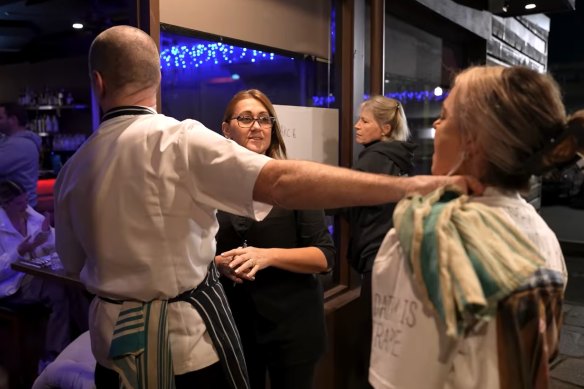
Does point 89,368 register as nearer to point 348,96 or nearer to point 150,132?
point 150,132

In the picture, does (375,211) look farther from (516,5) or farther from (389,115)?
(516,5)

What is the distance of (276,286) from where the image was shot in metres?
1.92

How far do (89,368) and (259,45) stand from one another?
1705 mm

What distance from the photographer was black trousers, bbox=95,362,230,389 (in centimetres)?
140

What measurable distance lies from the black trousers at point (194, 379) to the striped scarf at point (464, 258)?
28.0 inches

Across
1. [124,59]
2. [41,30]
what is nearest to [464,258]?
[124,59]

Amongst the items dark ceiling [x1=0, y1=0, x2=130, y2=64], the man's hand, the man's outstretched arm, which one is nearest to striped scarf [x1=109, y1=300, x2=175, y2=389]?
the man's outstretched arm

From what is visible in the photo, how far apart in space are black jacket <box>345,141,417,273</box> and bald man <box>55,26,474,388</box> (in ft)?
4.79

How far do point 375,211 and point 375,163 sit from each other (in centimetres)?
24

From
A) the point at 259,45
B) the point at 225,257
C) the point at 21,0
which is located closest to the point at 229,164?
the point at 225,257

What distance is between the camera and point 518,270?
90 cm

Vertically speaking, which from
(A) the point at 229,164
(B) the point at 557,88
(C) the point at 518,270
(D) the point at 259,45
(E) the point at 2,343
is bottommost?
(E) the point at 2,343

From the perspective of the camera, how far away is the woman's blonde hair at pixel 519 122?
3.18 ft

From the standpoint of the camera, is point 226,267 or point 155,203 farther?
point 226,267
